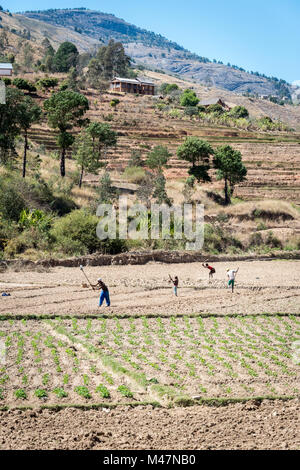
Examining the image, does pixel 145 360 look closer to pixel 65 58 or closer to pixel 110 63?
pixel 65 58

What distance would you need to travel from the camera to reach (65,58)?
10906 cm

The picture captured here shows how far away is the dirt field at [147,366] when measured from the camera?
403 inches

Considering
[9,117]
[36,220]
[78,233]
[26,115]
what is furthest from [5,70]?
[78,233]

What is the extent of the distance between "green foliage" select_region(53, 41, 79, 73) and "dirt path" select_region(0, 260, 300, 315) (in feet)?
291

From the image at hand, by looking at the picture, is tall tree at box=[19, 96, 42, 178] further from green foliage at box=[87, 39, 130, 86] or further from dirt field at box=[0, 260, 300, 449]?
green foliage at box=[87, 39, 130, 86]

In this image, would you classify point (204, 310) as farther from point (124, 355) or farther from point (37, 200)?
point (37, 200)

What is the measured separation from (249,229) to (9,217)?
56.7 ft

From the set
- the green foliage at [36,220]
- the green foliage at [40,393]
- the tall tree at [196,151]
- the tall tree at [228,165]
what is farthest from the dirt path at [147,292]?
the tall tree at [196,151]

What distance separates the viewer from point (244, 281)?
24703 millimetres

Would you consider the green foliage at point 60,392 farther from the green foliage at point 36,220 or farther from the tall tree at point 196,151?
the tall tree at point 196,151

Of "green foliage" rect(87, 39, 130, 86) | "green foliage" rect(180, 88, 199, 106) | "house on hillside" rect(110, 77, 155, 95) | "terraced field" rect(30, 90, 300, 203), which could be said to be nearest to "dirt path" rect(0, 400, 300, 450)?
"terraced field" rect(30, 90, 300, 203)

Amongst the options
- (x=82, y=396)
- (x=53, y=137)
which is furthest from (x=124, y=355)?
(x=53, y=137)

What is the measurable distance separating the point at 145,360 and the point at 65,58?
106 m

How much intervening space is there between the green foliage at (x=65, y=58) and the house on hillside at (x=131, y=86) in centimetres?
1297
